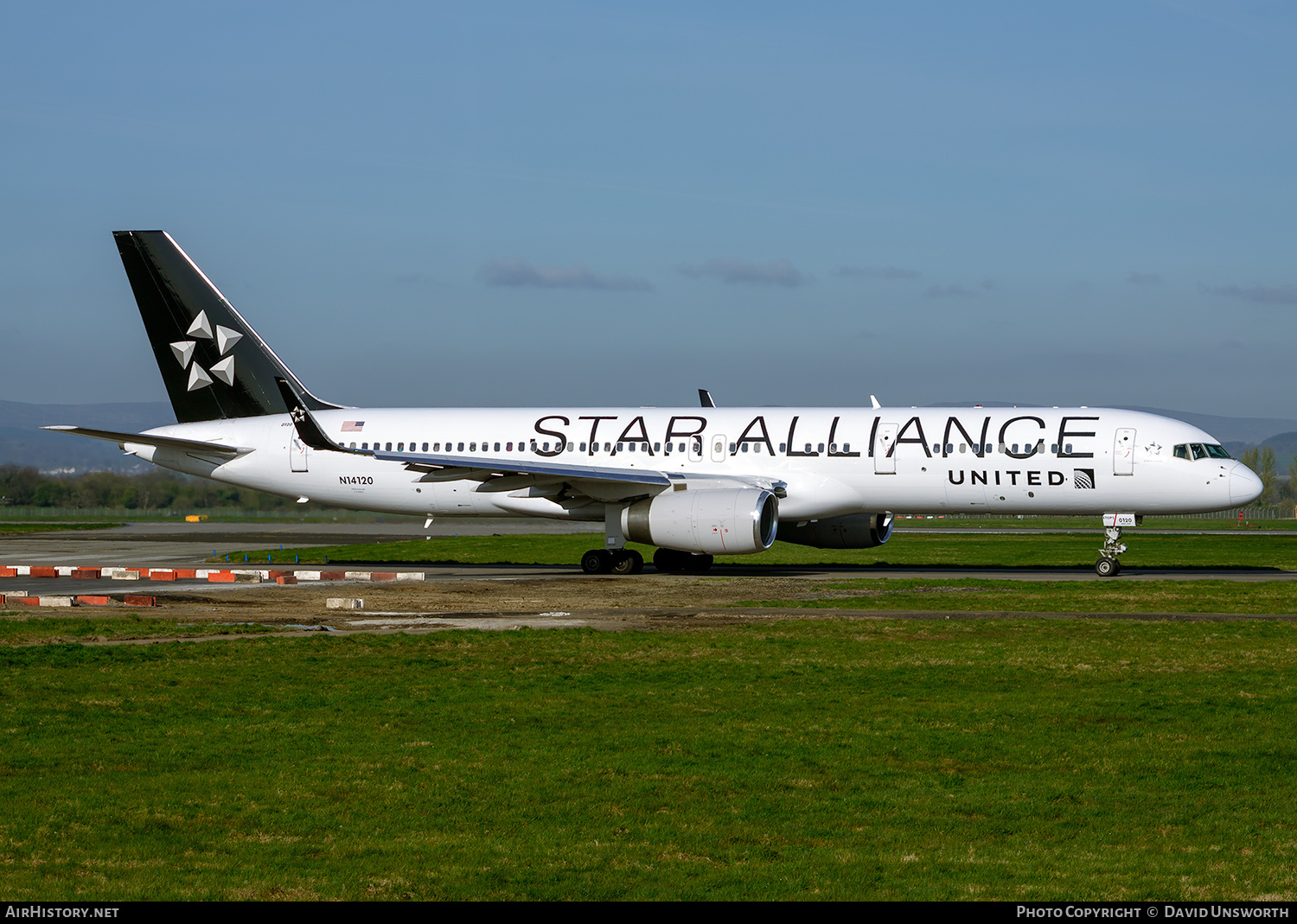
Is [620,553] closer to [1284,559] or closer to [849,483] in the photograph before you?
[849,483]

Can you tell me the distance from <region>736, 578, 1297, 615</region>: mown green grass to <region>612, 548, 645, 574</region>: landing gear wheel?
5.57 metres

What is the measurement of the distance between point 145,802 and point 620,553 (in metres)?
24.0

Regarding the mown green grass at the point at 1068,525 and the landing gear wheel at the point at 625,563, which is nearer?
the landing gear wheel at the point at 625,563

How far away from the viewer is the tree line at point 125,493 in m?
76.9

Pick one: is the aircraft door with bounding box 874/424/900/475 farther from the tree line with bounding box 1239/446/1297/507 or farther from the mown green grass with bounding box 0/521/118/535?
the tree line with bounding box 1239/446/1297/507

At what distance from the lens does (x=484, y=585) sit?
97.2 feet

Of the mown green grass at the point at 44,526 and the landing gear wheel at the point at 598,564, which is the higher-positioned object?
the mown green grass at the point at 44,526

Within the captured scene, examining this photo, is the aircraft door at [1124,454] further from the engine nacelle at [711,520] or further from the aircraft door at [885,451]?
the engine nacelle at [711,520]

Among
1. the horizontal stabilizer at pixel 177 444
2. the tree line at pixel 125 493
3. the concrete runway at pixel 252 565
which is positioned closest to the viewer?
the concrete runway at pixel 252 565

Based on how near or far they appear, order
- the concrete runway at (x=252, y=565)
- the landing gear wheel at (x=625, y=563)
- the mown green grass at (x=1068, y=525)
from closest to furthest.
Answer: the concrete runway at (x=252, y=565)
the landing gear wheel at (x=625, y=563)
the mown green grass at (x=1068, y=525)

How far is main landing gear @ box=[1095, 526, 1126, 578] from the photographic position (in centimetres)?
3181

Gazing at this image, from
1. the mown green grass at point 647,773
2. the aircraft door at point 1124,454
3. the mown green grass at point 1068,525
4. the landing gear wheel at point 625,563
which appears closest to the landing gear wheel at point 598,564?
the landing gear wheel at point 625,563

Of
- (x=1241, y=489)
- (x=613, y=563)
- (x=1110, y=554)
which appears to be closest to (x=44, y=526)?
(x=613, y=563)

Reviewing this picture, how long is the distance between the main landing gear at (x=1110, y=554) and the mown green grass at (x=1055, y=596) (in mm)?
2190
